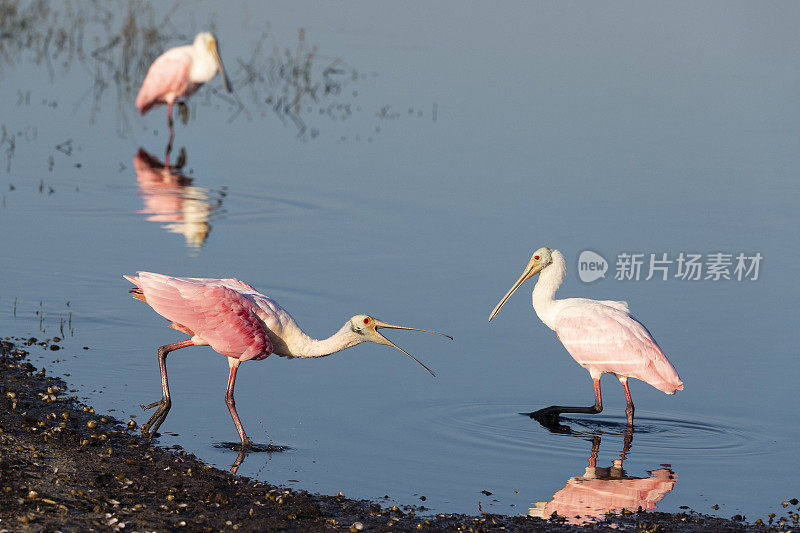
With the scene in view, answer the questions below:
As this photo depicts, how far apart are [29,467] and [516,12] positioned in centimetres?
2378

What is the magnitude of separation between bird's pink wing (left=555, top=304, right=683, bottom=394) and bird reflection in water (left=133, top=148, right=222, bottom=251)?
176 inches

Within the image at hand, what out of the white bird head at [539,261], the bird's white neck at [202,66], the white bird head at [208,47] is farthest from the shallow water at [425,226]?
the white bird head at [208,47]

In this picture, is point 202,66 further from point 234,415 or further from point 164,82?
point 234,415

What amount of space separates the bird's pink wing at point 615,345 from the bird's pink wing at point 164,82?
36.9 feet

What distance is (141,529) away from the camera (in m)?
6.16

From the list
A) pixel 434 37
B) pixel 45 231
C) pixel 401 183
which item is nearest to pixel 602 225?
pixel 401 183

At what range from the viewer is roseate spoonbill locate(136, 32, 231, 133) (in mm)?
19250

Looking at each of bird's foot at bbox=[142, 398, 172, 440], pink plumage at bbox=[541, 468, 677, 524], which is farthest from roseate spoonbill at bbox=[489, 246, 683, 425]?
bird's foot at bbox=[142, 398, 172, 440]

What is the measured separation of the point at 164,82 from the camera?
19.2 metres

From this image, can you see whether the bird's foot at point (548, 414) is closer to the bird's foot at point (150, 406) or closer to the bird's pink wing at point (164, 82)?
the bird's foot at point (150, 406)

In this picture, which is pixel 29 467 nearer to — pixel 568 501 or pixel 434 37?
pixel 568 501

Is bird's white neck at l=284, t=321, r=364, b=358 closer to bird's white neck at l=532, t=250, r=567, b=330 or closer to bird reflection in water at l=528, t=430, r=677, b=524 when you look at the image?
bird reflection in water at l=528, t=430, r=677, b=524

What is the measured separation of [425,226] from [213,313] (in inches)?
225

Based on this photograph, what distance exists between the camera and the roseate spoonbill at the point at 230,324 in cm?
799
